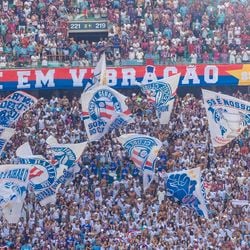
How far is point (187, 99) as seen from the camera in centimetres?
3884

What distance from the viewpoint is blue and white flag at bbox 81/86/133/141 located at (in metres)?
34.9

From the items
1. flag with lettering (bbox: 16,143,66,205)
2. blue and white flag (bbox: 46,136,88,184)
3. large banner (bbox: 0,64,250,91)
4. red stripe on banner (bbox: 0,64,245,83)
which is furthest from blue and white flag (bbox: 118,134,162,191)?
red stripe on banner (bbox: 0,64,245,83)

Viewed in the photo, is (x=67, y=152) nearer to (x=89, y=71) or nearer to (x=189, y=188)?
(x=189, y=188)

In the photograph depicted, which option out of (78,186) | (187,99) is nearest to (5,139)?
(78,186)

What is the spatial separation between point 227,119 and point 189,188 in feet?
9.60

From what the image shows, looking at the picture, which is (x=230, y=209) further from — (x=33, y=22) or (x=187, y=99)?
(x=33, y=22)

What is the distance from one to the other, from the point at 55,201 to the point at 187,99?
24.0 ft

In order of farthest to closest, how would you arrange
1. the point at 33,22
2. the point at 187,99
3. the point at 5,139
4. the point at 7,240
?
the point at 33,22 < the point at 187,99 < the point at 5,139 < the point at 7,240

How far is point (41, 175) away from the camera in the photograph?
32438 millimetres

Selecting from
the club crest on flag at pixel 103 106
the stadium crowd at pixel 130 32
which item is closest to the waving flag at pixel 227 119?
the club crest on flag at pixel 103 106

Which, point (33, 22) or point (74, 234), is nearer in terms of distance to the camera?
point (74, 234)

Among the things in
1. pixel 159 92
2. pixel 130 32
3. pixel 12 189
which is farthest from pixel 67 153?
pixel 130 32

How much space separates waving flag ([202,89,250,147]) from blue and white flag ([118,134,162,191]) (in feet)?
5.82

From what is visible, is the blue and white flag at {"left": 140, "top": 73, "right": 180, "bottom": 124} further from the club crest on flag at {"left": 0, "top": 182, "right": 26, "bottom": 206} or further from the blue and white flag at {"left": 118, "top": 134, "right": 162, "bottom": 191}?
the club crest on flag at {"left": 0, "top": 182, "right": 26, "bottom": 206}
